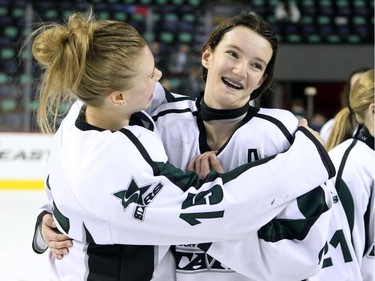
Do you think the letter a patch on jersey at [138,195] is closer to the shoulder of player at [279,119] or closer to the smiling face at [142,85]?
the smiling face at [142,85]

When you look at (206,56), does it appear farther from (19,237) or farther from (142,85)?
(19,237)

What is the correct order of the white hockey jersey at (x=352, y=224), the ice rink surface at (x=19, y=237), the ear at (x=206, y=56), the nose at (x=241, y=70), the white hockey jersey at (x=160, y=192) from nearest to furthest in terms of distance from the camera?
the white hockey jersey at (x=160, y=192), the nose at (x=241, y=70), the ear at (x=206, y=56), the white hockey jersey at (x=352, y=224), the ice rink surface at (x=19, y=237)

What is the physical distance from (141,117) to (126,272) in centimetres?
30

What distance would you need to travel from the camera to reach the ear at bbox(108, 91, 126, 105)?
3.63 feet

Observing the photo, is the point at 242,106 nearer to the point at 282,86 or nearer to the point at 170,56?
the point at 170,56

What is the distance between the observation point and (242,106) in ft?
3.87

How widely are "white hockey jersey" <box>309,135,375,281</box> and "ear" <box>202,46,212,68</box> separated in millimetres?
425

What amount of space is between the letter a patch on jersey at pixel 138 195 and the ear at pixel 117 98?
0.16m

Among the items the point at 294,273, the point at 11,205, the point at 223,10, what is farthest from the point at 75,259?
the point at 223,10

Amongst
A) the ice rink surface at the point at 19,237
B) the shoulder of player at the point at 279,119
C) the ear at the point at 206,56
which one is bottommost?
the ice rink surface at the point at 19,237

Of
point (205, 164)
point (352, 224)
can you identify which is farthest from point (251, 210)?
point (352, 224)

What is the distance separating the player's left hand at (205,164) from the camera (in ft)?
3.59

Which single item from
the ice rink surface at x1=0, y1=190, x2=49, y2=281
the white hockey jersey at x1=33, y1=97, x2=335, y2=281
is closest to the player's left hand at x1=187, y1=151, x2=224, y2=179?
the white hockey jersey at x1=33, y1=97, x2=335, y2=281

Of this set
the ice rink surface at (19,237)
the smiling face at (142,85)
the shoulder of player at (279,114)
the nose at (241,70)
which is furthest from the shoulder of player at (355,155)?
the ice rink surface at (19,237)
